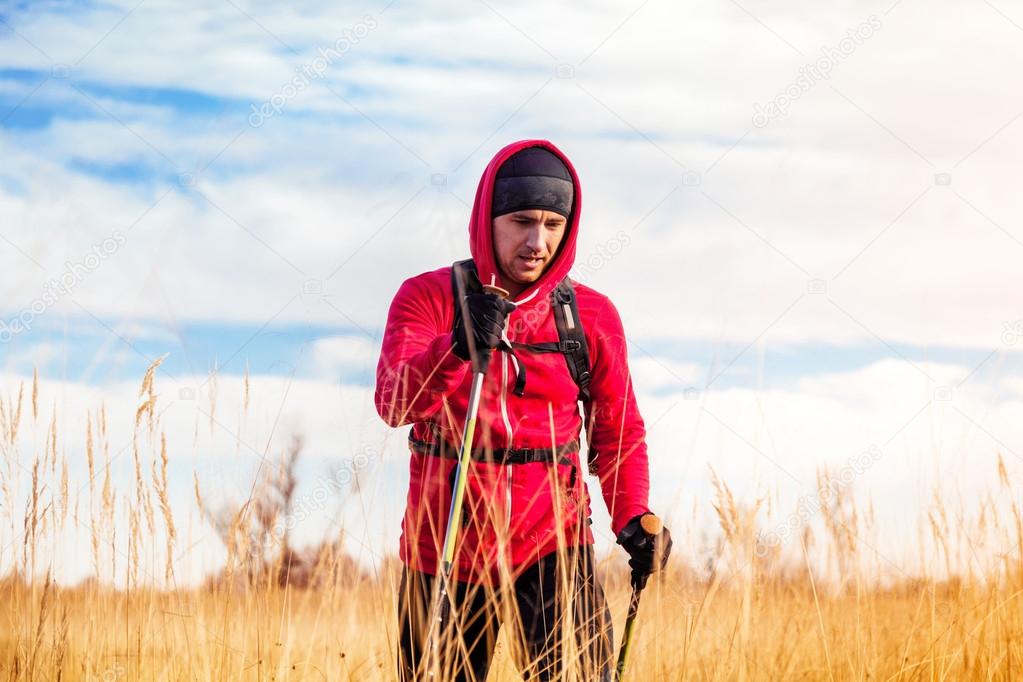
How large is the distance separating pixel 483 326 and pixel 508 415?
1.37 ft

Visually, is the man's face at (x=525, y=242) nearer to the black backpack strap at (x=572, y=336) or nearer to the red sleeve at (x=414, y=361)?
the black backpack strap at (x=572, y=336)

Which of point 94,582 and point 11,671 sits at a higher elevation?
point 94,582

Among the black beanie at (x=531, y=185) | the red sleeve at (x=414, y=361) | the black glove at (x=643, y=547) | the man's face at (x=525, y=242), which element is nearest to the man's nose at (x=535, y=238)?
the man's face at (x=525, y=242)

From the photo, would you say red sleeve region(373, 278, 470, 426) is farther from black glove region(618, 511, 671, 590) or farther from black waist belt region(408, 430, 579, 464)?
black glove region(618, 511, 671, 590)

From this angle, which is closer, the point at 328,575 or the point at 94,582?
the point at 328,575

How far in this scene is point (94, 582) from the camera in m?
3.66

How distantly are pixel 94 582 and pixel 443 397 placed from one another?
68.0 inches

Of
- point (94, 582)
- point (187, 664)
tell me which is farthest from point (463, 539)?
point (94, 582)

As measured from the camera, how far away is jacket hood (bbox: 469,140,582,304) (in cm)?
323

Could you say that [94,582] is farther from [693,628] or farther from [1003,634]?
[1003,634]

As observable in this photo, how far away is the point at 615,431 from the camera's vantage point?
3.22m

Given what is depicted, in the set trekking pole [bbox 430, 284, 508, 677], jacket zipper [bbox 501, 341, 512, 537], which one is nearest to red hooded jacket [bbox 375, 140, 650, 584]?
jacket zipper [bbox 501, 341, 512, 537]

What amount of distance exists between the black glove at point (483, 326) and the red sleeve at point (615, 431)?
0.56m

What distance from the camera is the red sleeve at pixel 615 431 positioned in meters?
3.16
